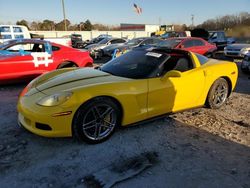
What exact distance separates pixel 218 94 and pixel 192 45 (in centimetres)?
697

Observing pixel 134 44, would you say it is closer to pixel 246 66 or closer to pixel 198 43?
pixel 198 43

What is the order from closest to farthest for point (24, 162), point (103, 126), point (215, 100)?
point (24, 162) → point (103, 126) → point (215, 100)

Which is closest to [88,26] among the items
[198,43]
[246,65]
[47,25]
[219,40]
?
[47,25]

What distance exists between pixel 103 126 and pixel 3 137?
147 cm

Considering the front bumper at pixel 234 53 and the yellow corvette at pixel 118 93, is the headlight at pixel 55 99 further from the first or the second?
the front bumper at pixel 234 53

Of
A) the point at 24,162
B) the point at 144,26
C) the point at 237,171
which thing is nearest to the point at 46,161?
the point at 24,162

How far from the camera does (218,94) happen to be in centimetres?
484

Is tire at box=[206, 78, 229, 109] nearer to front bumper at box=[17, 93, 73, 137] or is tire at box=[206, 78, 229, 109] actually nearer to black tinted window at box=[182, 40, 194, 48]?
front bumper at box=[17, 93, 73, 137]

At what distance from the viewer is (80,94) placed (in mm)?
3117

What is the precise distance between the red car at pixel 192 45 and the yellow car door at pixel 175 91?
6.79 m

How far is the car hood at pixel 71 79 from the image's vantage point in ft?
11.2

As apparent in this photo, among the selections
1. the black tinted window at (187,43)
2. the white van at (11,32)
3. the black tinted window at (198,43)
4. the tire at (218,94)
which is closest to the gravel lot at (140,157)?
the tire at (218,94)

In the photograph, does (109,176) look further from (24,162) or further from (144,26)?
(144,26)

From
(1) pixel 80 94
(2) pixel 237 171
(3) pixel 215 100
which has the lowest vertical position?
(2) pixel 237 171
